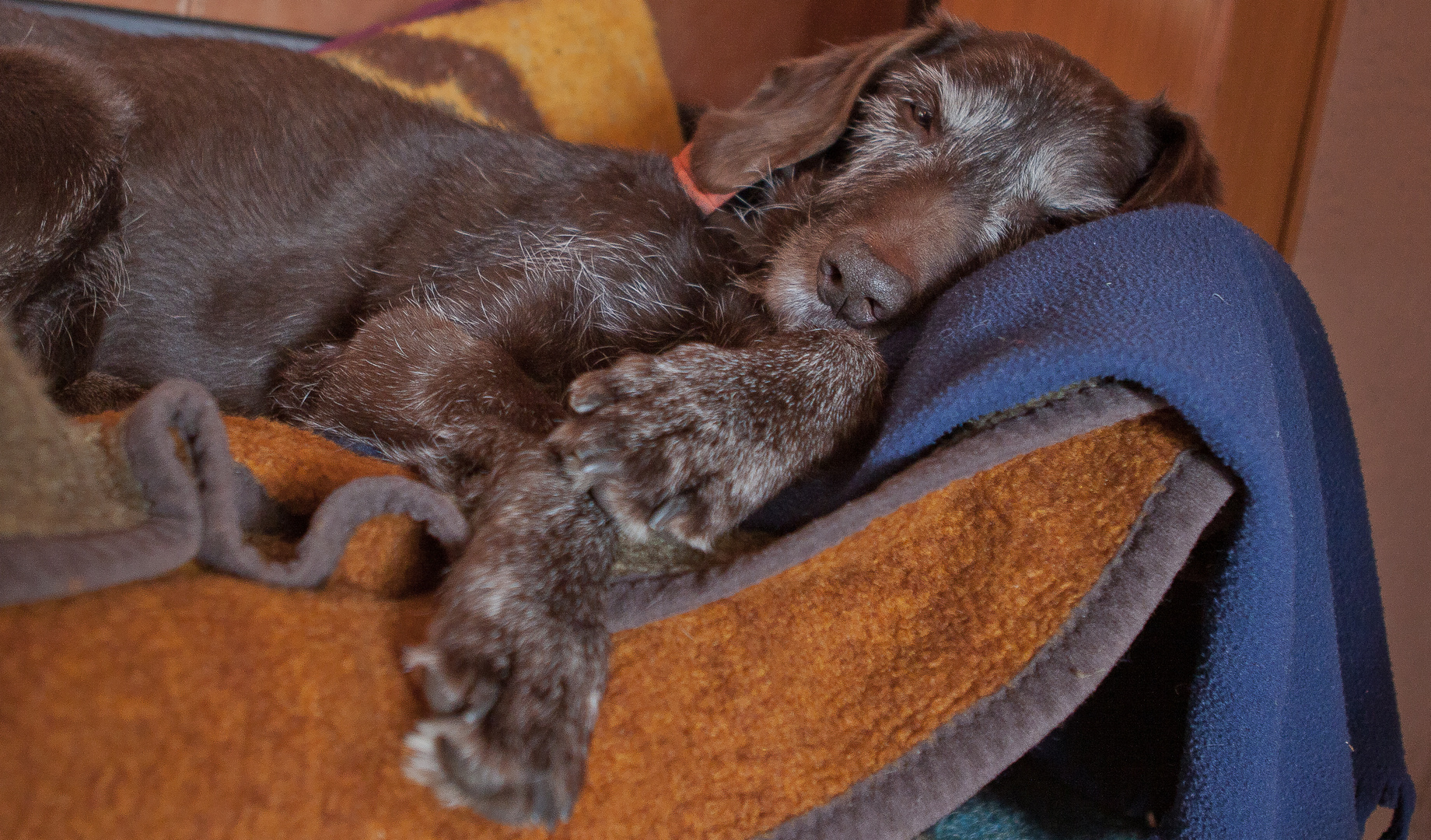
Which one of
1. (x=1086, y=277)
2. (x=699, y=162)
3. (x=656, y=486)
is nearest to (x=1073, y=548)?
(x=1086, y=277)

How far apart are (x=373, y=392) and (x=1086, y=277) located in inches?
53.7

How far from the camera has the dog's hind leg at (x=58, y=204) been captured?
184 cm

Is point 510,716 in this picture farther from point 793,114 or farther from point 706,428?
point 793,114

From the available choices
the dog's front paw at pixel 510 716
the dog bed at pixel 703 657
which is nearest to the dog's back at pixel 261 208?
the dog bed at pixel 703 657

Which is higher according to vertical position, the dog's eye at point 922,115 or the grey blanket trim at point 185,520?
the dog's eye at point 922,115

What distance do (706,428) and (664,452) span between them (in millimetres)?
83

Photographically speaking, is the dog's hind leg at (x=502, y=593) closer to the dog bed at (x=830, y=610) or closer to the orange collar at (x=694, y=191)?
the dog bed at (x=830, y=610)

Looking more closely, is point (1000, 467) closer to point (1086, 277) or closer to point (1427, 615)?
point (1086, 277)

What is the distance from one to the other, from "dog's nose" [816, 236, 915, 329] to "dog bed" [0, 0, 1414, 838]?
16 cm

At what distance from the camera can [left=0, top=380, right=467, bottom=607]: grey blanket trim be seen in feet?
2.65

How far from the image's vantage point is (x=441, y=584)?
43.8 inches

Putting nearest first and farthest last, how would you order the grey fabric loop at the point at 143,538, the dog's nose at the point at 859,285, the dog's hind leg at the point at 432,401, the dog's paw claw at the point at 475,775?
the grey fabric loop at the point at 143,538, the dog's paw claw at the point at 475,775, the dog's hind leg at the point at 432,401, the dog's nose at the point at 859,285

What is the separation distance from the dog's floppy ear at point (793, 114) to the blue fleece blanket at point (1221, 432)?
0.63 m

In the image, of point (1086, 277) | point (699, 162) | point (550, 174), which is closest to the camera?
point (1086, 277)
